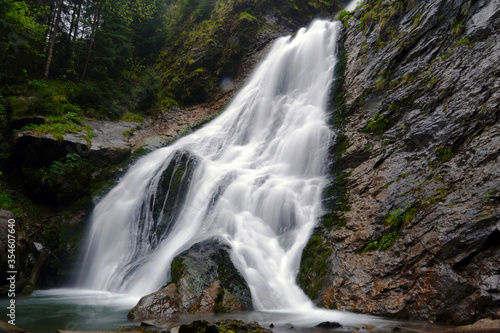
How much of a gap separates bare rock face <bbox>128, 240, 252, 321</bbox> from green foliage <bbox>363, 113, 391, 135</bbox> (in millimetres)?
5197

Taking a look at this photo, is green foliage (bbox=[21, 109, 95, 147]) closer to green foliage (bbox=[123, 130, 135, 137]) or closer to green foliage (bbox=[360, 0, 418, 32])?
green foliage (bbox=[123, 130, 135, 137])

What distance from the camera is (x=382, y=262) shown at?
17.6ft

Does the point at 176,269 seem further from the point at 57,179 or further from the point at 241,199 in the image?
the point at 57,179

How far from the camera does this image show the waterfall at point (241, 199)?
7.15 metres

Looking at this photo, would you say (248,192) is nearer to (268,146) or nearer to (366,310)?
(268,146)

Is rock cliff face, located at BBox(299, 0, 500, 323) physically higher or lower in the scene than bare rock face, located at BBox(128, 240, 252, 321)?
higher

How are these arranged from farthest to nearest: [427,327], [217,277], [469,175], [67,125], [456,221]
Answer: [67,125] → [217,277] → [469,175] → [456,221] → [427,327]

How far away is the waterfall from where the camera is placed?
7152mm

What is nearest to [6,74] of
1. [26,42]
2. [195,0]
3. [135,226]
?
[26,42]

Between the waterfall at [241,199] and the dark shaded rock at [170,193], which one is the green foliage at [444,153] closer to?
the waterfall at [241,199]

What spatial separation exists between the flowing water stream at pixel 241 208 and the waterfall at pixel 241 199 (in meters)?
0.03

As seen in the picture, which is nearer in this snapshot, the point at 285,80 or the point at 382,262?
the point at 382,262

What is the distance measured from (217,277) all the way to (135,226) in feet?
15.1

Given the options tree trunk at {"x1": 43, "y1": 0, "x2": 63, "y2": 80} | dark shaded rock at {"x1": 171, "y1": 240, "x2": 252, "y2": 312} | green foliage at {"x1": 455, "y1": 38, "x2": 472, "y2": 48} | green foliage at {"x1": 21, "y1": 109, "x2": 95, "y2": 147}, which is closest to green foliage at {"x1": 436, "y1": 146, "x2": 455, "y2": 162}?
green foliage at {"x1": 455, "y1": 38, "x2": 472, "y2": 48}
